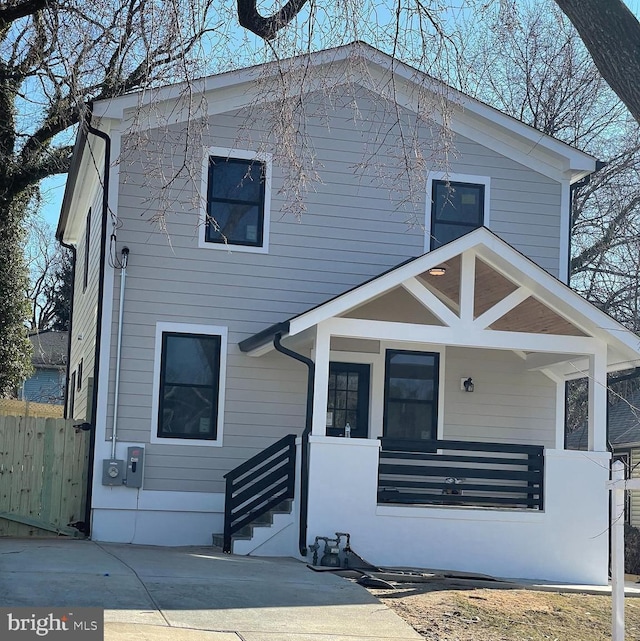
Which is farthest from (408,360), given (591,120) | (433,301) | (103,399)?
(591,120)

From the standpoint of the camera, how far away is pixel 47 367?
41750 millimetres

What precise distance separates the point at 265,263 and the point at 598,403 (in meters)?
4.98

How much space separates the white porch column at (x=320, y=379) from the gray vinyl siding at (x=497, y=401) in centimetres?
315

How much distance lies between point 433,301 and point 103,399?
464cm

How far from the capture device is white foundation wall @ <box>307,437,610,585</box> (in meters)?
11.8

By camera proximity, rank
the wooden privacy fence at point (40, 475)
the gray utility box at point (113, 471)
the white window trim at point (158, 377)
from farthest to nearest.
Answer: the wooden privacy fence at point (40, 475)
the white window trim at point (158, 377)
the gray utility box at point (113, 471)

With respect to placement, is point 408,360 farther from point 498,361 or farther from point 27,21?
point 27,21

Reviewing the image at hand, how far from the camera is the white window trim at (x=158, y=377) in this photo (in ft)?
44.0

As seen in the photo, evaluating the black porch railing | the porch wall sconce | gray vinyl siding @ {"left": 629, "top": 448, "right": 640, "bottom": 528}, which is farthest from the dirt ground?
gray vinyl siding @ {"left": 629, "top": 448, "right": 640, "bottom": 528}

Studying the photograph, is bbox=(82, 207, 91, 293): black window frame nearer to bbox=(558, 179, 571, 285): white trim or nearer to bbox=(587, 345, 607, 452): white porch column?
bbox=(558, 179, 571, 285): white trim

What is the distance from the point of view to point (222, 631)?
704 cm

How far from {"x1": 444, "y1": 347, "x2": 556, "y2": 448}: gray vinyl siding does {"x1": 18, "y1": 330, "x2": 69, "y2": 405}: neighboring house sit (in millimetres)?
28482

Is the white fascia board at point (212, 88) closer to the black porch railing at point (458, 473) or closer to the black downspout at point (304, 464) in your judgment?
the black downspout at point (304, 464)

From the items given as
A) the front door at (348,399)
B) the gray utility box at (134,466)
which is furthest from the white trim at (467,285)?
the gray utility box at (134,466)
